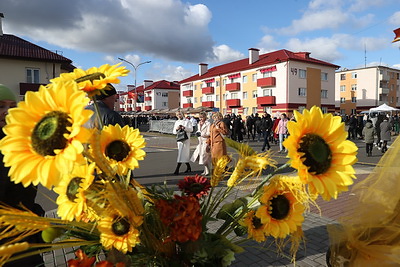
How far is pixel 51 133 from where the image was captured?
576mm

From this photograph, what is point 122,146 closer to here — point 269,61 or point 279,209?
point 279,209

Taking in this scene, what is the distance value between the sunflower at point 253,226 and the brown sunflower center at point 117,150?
1.52ft

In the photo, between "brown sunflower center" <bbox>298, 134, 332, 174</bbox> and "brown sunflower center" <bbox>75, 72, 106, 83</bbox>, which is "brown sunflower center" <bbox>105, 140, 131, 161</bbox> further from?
"brown sunflower center" <bbox>298, 134, 332, 174</bbox>

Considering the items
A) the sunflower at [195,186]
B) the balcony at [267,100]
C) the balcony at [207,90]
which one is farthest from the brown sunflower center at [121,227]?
the balcony at [207,90]

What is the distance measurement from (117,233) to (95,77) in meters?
0.45

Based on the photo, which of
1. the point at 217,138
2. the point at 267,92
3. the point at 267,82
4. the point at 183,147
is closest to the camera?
the point at 217,138

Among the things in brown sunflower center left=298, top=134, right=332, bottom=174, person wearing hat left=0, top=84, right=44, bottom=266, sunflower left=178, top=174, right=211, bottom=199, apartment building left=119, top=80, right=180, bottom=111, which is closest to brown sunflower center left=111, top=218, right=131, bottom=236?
sunflower left=178, top=174, right=211, bottom=199

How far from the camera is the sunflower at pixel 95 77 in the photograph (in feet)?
2.53

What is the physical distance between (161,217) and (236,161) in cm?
33

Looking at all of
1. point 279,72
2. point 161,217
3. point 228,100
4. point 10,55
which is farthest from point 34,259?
point 228,100

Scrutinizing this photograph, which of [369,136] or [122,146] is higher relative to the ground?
[122,146]

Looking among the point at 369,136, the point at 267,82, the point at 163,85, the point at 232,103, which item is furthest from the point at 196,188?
the point at 163,85

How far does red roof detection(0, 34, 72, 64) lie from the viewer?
2402 cm

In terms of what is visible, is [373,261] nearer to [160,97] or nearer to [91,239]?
[91,239]
